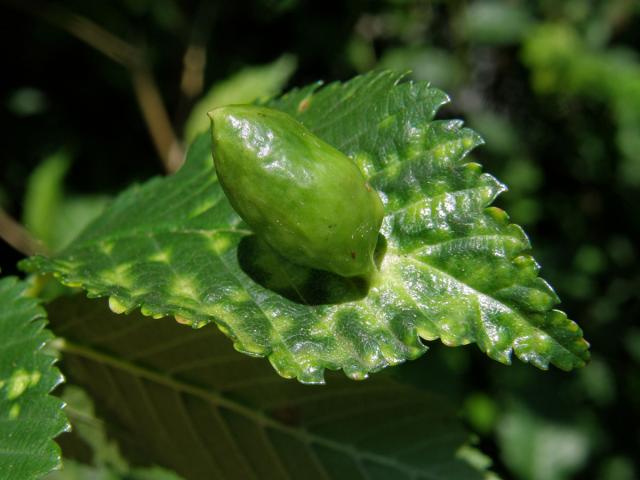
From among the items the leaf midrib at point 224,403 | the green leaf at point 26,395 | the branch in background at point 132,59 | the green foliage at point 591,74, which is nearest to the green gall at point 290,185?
the green leaf at point 26,395

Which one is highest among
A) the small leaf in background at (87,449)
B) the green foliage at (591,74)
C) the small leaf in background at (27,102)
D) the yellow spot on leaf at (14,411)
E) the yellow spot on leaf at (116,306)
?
the small leaf in background at (27,102)

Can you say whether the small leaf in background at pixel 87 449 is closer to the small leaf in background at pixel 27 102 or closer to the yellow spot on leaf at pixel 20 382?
the yellow spot on leaf at pixel 20 382

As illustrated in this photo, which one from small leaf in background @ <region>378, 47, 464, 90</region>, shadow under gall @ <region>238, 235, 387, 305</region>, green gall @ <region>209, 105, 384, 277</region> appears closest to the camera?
green gall @ <region>209, 105, 384, 277</region>

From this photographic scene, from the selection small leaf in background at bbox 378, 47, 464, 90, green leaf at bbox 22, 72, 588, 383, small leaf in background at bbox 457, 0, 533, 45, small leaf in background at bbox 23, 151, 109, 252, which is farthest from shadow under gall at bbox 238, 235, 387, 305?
small leaf in background at bbox 457, 0, 533, 45

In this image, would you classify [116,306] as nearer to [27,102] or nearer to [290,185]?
[290,185]

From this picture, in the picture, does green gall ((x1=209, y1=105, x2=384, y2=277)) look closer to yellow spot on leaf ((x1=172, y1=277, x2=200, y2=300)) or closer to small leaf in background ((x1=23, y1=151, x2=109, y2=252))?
yellow spot on leaf ((x1=172, y1=277, x2=200, y2=300))

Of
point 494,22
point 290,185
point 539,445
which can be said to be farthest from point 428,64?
point 290,185
